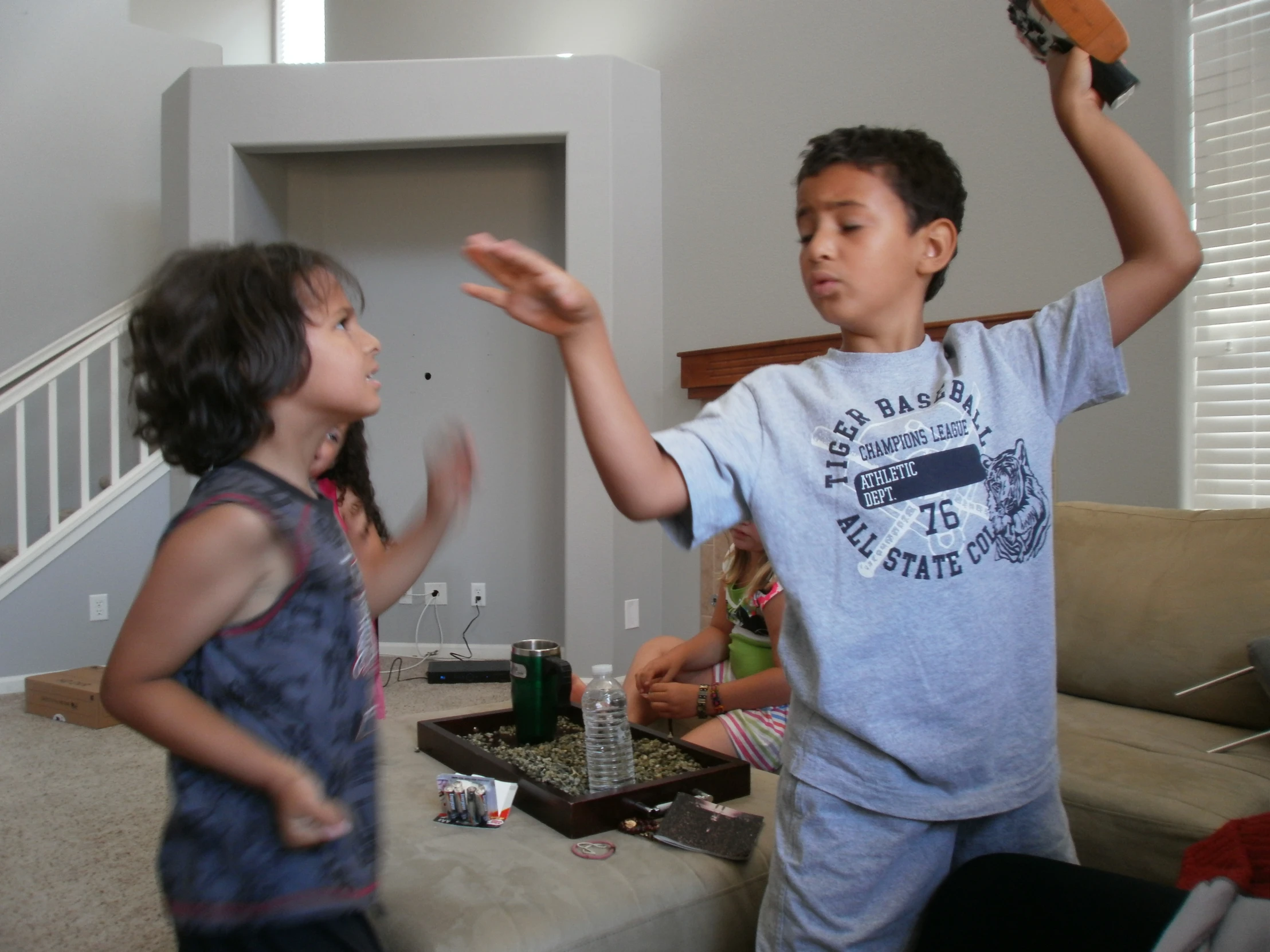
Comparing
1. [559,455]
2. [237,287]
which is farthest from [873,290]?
[559,455]

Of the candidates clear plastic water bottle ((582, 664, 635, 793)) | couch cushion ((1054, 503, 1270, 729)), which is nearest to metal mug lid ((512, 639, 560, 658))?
clear plastic water bottle ((582, 664, 635, 793))

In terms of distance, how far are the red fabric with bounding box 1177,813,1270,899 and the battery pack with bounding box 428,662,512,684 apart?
10.7 feet

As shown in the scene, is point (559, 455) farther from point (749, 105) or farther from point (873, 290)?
point (873, 290)

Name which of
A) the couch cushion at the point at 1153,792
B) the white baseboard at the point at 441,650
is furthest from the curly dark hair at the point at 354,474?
the white baseboard at the point at 441,650

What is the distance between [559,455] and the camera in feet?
14.5

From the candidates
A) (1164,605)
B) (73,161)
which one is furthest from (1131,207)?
(73,161)

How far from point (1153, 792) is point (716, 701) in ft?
2.74

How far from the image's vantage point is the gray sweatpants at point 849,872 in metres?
0.86

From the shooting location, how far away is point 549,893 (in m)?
1.19

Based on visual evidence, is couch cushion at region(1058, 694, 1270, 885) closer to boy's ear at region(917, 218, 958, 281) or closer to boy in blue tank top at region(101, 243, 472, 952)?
boy's ear at region(917, 218, 958, 281)

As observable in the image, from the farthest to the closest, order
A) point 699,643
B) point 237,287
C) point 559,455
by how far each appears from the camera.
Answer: point 559,455 < point 699,643 < point 237,287

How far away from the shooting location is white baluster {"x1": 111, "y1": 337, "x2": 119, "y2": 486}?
4.16 meters

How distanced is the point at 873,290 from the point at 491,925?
874 mm

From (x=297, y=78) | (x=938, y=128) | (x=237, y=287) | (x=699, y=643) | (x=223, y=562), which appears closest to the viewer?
(x=223, y=562)
